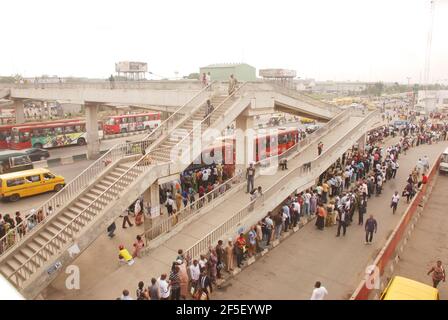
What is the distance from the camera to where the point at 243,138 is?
19719mm

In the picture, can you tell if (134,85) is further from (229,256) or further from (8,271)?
(229,256)

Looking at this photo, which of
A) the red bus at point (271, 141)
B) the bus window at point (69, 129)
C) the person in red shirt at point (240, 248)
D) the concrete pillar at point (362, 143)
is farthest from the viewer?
the bus window at point (69, 129)

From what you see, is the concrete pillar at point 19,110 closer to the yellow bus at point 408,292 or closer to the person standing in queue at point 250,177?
the person standing in queue at point 250,177

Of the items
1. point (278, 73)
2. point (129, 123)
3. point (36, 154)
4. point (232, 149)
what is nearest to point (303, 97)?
point (232, 149)

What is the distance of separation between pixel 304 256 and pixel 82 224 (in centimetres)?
814

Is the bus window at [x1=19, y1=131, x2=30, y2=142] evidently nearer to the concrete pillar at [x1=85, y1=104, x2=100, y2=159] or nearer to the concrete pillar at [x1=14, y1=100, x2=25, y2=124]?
the concrete pillar at [x1=85, y1=104, x2=100, y2=159]

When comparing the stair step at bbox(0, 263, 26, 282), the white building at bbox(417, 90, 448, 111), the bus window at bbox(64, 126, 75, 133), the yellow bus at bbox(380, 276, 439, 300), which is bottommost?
the stair step at bbox(0, 263, 26, 282)

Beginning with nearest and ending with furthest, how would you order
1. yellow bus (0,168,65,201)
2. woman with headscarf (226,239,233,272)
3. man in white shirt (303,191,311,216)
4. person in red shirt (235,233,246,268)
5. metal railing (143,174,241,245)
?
woman with headscarf (226,239,233,272) → person in red shirt (235,233,246,268) → metal railing (143,174,241,245) → man in white shirt (303,191,311,216) → yellow bus (0,168,65,201)

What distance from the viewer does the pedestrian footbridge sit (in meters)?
11.4

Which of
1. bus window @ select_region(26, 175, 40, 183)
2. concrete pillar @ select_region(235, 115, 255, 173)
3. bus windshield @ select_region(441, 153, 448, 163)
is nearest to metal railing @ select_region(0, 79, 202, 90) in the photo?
concrete pillar @ select_region(235, 115, 255, 173)

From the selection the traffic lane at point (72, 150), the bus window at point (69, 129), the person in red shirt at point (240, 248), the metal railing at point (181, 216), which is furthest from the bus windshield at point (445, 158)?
the bus window at point (69, 129)

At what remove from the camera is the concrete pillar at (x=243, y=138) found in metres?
19.3

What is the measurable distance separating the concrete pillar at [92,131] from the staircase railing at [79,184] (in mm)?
15744

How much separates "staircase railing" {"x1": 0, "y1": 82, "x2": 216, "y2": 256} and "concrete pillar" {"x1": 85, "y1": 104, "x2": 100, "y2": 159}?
1574cm
